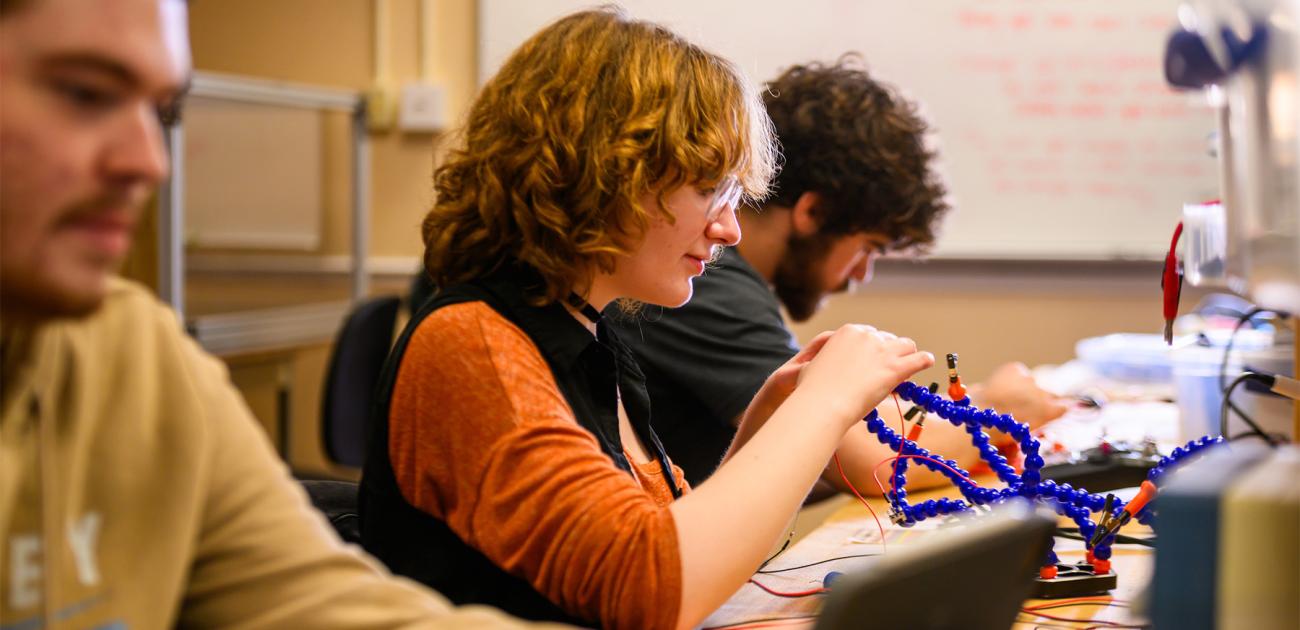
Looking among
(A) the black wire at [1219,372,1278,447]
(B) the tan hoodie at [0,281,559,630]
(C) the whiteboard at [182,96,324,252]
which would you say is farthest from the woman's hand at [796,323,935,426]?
(C) the whiteboard at [182,96,324,252]

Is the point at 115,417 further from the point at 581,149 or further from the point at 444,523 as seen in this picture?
the point at 581,149

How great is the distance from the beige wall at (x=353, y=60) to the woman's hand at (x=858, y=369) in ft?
7.79

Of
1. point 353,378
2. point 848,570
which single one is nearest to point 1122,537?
point 848,570

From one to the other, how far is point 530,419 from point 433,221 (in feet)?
0.98

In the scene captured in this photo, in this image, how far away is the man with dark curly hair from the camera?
1.57 metres

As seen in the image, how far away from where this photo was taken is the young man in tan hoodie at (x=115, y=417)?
0.59 meters

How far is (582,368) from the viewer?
1110 mm

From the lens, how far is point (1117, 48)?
3.04 m

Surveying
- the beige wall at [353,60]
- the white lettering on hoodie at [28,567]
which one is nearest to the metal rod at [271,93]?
the beige wall at [353,60]

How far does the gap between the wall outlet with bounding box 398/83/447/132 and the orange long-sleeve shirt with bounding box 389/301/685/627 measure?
241 cm

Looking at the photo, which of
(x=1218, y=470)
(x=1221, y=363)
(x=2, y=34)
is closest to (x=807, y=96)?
(x=1221, y=363)

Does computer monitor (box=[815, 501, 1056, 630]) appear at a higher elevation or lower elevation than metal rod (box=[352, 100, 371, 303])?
lower

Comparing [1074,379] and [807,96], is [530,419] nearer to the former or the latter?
[807,96]

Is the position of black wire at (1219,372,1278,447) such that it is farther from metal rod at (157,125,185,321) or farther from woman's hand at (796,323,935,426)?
metal rod at (157,125,185,321)
